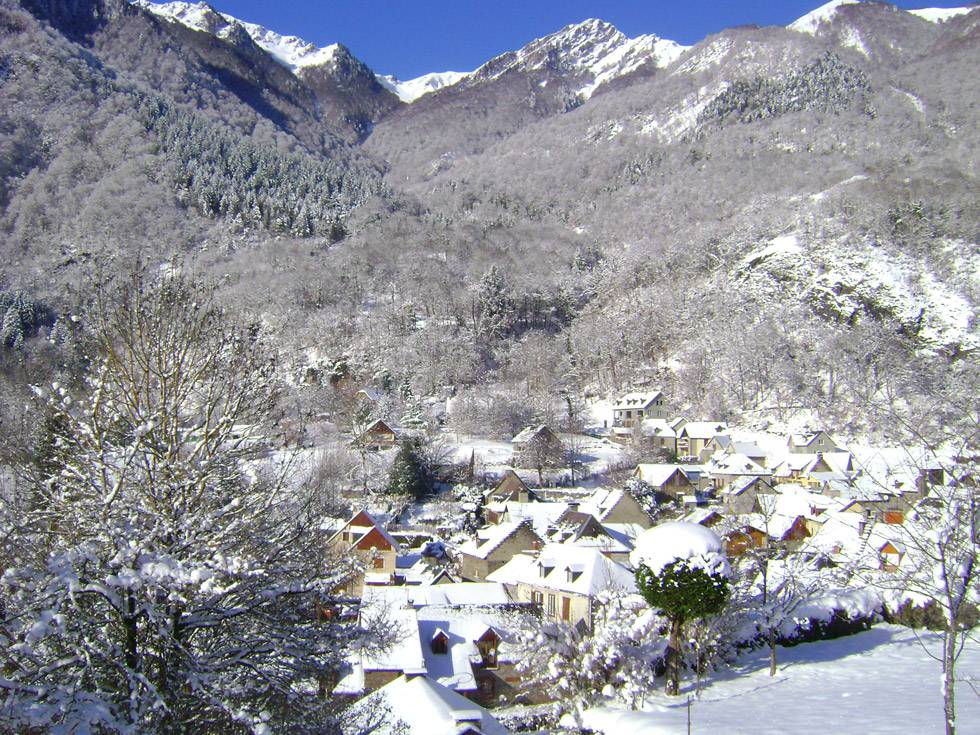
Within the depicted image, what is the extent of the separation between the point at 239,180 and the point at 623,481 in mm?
83520

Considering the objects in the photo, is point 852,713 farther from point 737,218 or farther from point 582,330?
point 737,218

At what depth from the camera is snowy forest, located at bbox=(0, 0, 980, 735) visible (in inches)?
255

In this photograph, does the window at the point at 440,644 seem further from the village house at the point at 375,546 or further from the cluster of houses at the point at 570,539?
the village house at the point at 375,546

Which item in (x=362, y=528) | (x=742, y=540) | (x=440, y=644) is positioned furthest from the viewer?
(x=362, y=528)

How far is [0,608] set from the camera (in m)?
5.44

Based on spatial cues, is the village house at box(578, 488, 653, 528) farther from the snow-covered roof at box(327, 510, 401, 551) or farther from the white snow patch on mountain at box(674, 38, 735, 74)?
the white snow patch on mountain at box(674, 38, 735, 74)

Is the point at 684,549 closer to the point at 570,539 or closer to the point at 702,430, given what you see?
the point at 570,539

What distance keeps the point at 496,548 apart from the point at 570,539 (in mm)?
3308

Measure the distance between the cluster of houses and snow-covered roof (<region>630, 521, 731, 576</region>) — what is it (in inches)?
148

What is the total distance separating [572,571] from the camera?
75.2 feet

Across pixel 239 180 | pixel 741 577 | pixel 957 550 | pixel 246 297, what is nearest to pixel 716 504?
pixel 741 577

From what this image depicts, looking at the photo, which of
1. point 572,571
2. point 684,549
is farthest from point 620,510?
point 684,549

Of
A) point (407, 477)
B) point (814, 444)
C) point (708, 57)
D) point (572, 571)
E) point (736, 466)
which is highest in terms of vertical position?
point (708, 57)

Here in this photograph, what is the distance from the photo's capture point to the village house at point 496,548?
95.1 ft
